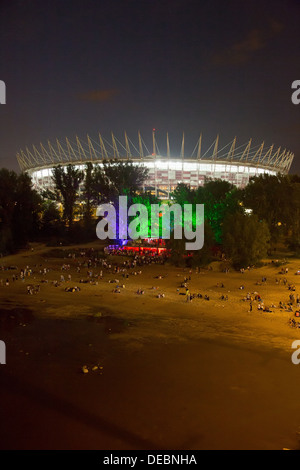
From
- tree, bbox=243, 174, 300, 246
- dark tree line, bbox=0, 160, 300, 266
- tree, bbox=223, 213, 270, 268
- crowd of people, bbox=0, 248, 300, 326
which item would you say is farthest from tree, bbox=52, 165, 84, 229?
tree, bbox=223, 213, 270, 268

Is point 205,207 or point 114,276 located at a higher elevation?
point 205,207

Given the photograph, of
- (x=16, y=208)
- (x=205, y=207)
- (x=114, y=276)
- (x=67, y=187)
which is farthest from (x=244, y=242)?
(x=67, y=187)

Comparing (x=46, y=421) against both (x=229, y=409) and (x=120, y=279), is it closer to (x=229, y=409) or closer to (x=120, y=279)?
(x=229, y=409)

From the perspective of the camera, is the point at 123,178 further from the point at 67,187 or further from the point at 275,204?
the point at 275,204

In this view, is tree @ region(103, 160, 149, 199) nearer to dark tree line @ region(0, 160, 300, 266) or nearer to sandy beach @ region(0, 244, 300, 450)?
dark tree line @ region(0, 160, 300, 266)

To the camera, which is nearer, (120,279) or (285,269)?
(120,279)
